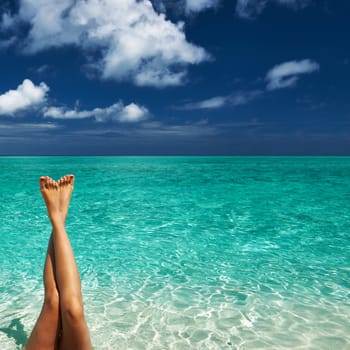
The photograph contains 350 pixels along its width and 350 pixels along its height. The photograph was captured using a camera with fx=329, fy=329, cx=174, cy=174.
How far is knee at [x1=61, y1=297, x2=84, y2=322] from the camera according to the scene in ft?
7.57

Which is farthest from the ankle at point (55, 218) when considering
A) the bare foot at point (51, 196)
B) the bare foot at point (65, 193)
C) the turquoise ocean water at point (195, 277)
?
the turquoise ocean water at point (195, 277)

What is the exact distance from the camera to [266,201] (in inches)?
520

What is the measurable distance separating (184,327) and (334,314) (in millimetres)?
1846

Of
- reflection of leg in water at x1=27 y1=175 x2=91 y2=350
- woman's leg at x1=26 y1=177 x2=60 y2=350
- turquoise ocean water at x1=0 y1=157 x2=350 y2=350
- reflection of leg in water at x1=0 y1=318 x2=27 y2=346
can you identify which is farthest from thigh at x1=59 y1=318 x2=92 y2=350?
reflection of leg in water at x1=0 y1=318 x2=27 y2=346

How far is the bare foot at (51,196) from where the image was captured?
3.05m

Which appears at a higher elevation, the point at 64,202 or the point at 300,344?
the point at 64,202

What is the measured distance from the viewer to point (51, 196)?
3.34 meters

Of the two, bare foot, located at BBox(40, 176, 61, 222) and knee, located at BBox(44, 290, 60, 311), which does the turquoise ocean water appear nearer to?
knee, located at BBox(44, 290, 60, 311)

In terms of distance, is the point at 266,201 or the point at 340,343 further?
the point at 266,201

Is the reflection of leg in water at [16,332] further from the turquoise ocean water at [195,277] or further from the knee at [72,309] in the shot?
the knee at [72,309]

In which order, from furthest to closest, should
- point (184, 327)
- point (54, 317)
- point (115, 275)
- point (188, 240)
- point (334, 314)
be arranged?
1. point (188, 240)
2. point (115, 275)
3. point (334, 314)
4. point (184, 327)
5. point (54, 317)

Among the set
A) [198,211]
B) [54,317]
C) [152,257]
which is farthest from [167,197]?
[54,317]

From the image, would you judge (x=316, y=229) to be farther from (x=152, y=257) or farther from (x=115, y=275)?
(x=115, y=275)

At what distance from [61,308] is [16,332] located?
164 cm
